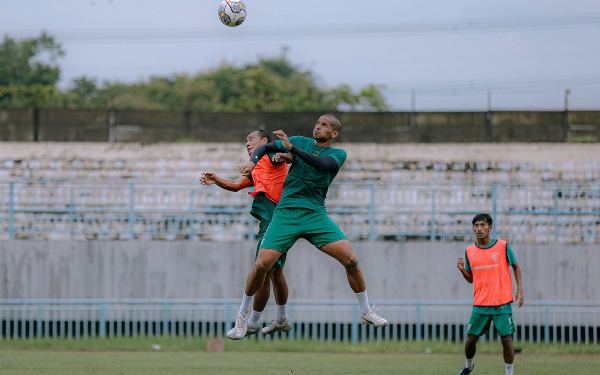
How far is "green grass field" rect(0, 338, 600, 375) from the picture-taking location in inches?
504

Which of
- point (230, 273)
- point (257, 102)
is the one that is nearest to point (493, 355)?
point (230, 273)

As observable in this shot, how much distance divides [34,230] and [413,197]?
27.8ft

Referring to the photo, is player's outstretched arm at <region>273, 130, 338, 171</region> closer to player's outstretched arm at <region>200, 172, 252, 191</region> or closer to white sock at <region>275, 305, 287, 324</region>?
player's outstretched arm at <region>200, 172, 252, 191</region>

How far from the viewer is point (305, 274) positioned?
61.6ft

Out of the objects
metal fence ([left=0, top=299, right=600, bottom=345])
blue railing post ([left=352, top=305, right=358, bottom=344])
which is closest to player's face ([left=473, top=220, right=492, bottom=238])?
metal fence ([left=0, top=299, right=600, bottom=345])

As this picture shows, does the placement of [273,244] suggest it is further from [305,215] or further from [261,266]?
[305,215]

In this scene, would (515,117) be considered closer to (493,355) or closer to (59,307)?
(493,355)

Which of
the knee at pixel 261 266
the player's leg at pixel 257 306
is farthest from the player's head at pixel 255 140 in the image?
the player's leg at pixel 257 306

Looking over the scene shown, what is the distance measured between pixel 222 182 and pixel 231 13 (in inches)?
113

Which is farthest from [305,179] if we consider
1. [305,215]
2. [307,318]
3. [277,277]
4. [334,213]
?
[334,213]

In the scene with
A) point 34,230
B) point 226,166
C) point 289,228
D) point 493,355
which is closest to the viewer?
point 289,228

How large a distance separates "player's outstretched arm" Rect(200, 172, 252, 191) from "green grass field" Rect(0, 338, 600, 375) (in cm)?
363

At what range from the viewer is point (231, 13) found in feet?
37.1

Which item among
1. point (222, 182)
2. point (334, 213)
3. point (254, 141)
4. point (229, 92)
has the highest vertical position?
point (229, 92)
